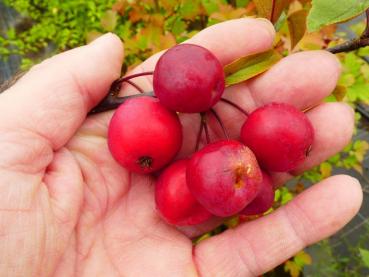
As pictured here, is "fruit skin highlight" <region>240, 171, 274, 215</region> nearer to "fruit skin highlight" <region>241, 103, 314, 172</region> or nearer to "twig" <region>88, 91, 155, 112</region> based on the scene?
"fruit skin highlight" <region>241, 103, 314, 172</region>

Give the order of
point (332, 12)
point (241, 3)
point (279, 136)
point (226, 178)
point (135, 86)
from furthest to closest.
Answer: point (241, 3), point (135, 86), point (279, 136), point (226, 178), point (332, 12)

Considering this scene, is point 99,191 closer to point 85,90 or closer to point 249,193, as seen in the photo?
point 85,90

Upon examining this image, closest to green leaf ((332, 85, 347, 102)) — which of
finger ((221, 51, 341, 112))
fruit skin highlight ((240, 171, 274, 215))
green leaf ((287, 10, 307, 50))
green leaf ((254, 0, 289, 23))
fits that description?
finger ((221, 51, 341, 112))

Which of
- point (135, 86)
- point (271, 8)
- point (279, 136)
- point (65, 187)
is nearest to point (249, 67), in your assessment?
point (271, 8)

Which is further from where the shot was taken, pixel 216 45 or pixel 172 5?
pixel 172 5

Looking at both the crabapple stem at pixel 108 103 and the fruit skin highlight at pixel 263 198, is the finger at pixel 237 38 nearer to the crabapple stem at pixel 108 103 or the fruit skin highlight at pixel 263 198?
the crabapple stem at pixel 108 103

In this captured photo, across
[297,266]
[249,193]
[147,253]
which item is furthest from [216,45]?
[297,266]

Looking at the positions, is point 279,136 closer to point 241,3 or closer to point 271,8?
point 271,8
